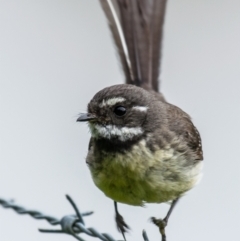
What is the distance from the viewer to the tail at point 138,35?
6789 mm

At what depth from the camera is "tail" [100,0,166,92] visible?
22.3ft

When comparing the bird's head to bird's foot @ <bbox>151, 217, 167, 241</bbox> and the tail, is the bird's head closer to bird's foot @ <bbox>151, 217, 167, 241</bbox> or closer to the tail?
bird's foot @ <bbox>151, 217, 167, 241</bbox>

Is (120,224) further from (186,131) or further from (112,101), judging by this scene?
(112,101)

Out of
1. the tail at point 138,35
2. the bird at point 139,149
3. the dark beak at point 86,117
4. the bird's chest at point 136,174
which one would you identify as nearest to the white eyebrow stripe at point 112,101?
the bird at point 139,149

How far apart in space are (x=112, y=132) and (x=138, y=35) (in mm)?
2240

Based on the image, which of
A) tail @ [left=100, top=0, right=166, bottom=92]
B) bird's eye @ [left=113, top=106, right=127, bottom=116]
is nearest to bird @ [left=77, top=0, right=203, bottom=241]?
bird's eye @ [left=113, top=106, right=127, bottom=116]

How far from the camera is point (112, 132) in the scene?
16.5 ft

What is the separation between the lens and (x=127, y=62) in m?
6.77

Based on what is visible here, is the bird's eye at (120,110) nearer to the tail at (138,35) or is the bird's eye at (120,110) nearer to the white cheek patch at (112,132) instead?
the white cheek patch at (112,132)

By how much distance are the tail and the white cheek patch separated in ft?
5.59

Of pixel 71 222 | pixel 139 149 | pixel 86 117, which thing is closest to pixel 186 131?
pixel 139 149

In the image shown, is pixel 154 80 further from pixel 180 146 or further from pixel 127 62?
pixel 180 146

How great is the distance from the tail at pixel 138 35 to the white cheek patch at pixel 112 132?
170 cm

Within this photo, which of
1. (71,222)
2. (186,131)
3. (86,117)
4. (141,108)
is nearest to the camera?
(71,222)
